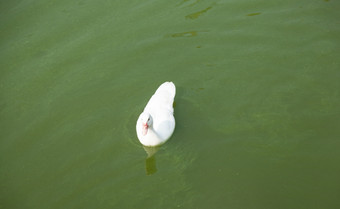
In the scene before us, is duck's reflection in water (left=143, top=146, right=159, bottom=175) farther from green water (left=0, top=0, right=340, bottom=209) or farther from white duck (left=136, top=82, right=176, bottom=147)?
white duck (left=136, top=82, right=176, bottom=147)

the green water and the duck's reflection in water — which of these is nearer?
the green water

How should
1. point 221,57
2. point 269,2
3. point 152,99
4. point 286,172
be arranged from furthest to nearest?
1. point 269,2
2. point 221,57
3. point 152,99
4. point 286,172

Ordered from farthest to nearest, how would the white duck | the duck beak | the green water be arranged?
the white duck < the duck beak < the green water

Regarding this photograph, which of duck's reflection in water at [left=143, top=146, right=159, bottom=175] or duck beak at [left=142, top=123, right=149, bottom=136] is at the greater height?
duck beak at [left=142, top=123, right=149, bottom=136]

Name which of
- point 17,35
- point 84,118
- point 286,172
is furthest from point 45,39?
point 286,172

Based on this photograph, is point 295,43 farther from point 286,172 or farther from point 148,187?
point 148,187

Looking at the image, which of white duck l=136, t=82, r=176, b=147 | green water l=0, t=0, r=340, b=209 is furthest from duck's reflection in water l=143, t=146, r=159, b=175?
white duck l=136, t=82, r=176, b=147

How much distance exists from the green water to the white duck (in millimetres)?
203

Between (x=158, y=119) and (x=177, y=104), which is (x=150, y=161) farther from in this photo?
(x=177, y=104)

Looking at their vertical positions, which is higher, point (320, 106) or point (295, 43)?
point (295, 43)

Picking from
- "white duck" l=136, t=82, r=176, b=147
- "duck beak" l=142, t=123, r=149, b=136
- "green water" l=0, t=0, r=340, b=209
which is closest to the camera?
"green water" l=0, t=0, r=340, b=209

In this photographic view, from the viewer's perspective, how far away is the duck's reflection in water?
17.0 ft

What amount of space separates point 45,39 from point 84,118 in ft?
8.90

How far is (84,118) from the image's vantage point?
20.0 ft
